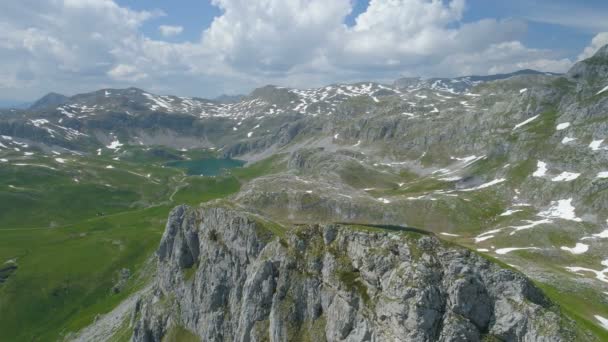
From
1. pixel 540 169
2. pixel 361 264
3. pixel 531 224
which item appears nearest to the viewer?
pixel 361 264

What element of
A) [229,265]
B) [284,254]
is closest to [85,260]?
[229,265]

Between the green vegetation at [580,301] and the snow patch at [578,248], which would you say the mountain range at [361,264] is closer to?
the green vegetation at [580,301]

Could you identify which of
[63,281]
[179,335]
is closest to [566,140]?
[179,335]

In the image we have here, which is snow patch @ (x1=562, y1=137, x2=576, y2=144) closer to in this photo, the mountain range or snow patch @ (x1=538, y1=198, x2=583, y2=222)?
the mountain range

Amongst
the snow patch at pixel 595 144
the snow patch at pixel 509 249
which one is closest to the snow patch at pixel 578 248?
the snow patch at pixel 509 249

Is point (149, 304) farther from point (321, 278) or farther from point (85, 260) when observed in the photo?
point (85, 260)

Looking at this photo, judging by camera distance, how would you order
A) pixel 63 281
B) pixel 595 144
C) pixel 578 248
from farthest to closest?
pixel 595 144 < pixel 63 281 < pixel 578 248

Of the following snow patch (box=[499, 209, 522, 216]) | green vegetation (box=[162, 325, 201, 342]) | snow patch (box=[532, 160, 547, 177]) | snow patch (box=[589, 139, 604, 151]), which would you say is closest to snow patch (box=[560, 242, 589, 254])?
snow patch (box=[499, 209, 522, 216])

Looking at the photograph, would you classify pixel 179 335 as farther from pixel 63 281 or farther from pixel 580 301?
pixel 63 281
